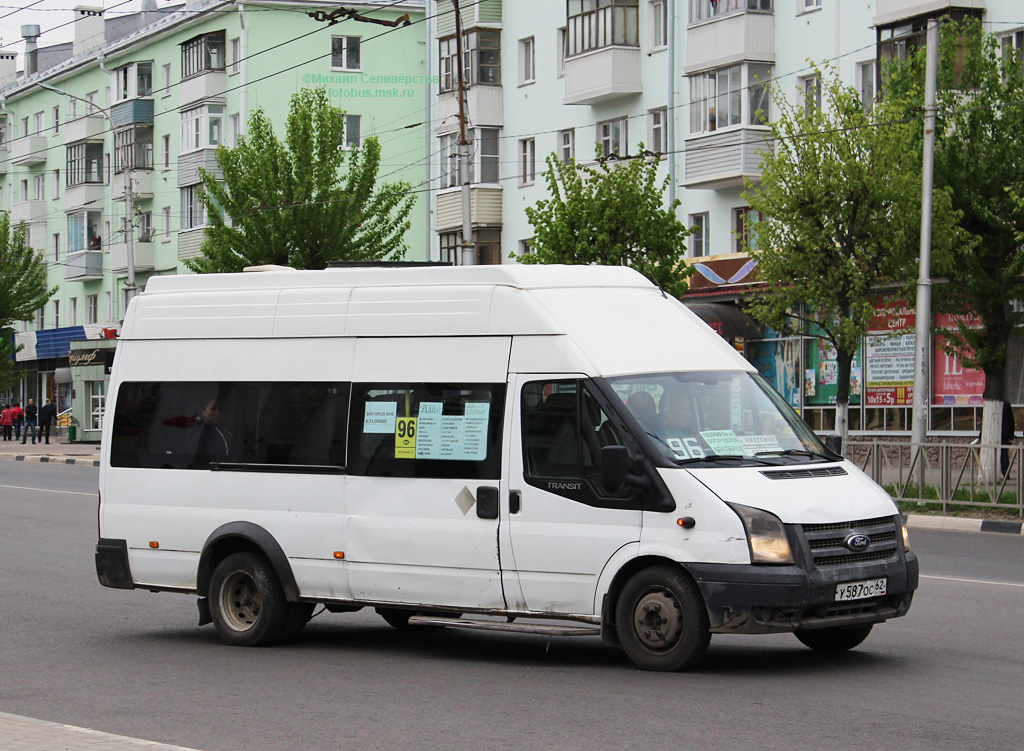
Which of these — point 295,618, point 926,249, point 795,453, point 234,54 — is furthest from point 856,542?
point 234,54

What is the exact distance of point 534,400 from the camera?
981 cm

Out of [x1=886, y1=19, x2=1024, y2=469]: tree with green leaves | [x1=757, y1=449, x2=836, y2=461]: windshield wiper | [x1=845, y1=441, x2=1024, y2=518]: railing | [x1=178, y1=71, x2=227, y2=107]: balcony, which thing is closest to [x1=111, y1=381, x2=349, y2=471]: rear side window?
[x1=757, y1=449, x2=836, y2=461]: windshield wiper

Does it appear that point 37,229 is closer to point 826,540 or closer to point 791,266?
point 791,266

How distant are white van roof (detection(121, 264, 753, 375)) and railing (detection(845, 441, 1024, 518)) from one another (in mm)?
12210

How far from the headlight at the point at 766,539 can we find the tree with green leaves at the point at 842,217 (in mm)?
16611

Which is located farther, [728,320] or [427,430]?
[728,320]

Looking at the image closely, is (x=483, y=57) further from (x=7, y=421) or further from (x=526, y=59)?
(x=7, y=421)

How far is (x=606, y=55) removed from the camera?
1652 inches

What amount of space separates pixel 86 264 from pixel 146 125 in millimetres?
7376

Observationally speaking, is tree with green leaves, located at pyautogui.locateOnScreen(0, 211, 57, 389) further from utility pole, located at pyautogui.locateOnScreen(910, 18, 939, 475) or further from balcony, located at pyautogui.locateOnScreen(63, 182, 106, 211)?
utility pole, located at pyautogui.locateOnScreen(910, 18, 939, 475)

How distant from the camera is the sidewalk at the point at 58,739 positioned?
6.93 metres

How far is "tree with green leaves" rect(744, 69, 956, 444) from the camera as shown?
25.2 m

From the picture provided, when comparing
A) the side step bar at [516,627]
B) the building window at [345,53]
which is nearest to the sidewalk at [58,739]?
the side step bar at [516,627]

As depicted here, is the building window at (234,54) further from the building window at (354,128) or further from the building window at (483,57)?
the building window at (483,57)
